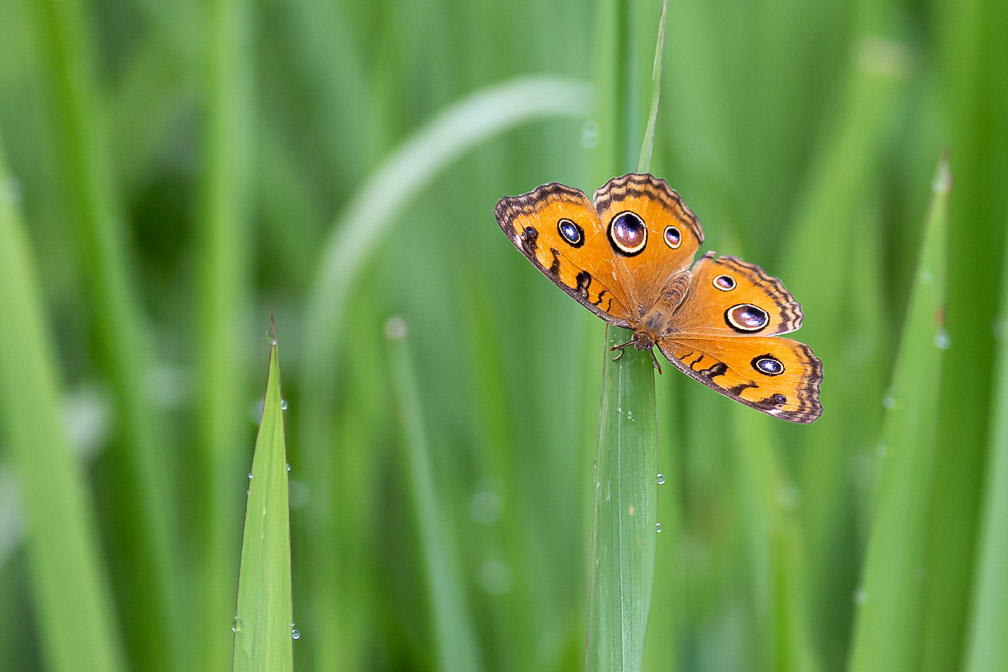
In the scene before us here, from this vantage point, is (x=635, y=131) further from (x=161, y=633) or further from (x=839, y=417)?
(x=161, y=633)

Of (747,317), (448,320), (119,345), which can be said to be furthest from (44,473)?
(448,320)

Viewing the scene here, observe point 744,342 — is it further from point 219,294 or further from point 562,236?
point 219,294

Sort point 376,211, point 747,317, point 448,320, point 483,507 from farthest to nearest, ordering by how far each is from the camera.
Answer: point 448,320
point 483,507
point 376,211
point 747,317

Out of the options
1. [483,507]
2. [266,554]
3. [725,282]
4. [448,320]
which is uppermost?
[448,320]

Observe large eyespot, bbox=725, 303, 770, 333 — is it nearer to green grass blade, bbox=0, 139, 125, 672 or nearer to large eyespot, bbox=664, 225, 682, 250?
large eyespot, bbox=664, 225, 682, 250

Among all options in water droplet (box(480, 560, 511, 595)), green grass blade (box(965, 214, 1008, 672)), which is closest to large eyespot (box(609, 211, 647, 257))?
green grass blade (box(965, 214, 1008, 672))

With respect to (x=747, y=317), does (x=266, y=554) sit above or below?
below

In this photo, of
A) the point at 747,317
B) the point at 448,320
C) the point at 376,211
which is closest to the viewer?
the point at 747,317

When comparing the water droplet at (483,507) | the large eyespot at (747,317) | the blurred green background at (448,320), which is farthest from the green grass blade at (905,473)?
the water droplet at (483,507)

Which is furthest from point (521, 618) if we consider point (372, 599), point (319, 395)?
point (319, 395)
